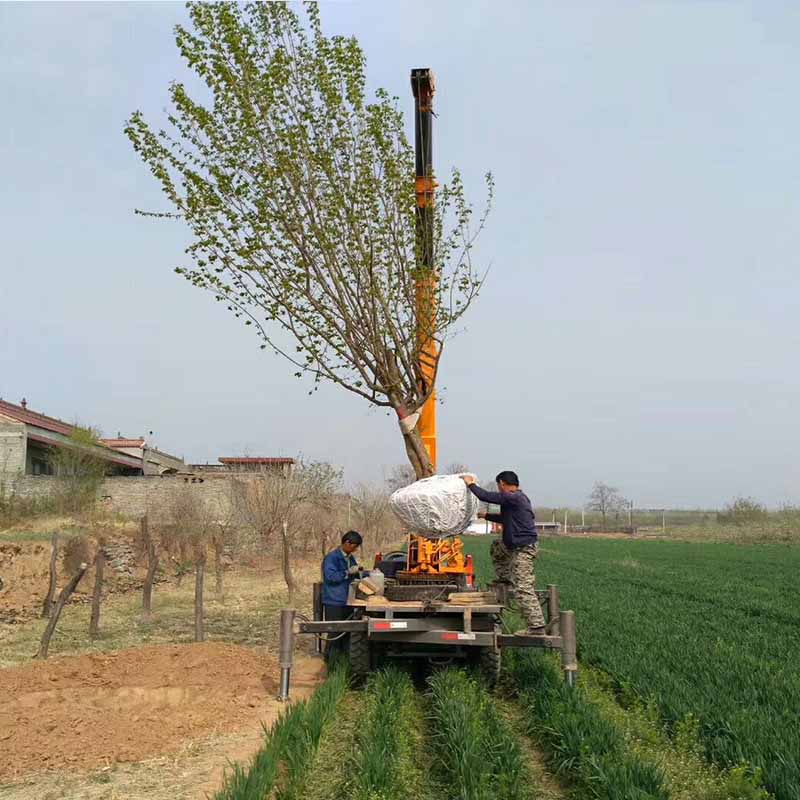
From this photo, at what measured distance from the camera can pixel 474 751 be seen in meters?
6.24

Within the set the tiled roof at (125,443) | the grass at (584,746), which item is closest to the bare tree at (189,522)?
the grass at (584,746)

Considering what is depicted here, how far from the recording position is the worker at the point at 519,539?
29.8 ft

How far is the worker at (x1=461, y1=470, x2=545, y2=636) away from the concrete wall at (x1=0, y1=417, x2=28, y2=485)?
29.2 meters

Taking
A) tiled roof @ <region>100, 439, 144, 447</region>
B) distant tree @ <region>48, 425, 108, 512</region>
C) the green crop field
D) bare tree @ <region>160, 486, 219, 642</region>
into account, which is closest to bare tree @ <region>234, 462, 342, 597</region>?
bare tree @ <region>160, 486, 219, 642</region>

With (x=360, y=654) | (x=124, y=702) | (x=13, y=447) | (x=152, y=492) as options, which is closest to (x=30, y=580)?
(x=124, y=702)

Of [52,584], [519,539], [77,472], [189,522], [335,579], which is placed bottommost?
[52,584]

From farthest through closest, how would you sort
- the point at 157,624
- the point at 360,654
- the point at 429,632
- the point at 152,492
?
the point at 152,492
the point at 157,624
the point at 360,654
the point at 429,632

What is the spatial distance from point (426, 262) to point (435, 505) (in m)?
4.77

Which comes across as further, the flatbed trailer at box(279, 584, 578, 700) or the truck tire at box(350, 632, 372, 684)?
the truck tire at box(350, 632, 372, 684)

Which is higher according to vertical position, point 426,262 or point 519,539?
point 426,262

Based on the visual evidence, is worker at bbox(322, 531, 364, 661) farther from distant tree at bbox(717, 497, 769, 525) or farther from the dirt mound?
distant tree at bbox(717, 497, 769, 525)

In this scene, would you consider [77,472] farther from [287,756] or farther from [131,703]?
[287,756]

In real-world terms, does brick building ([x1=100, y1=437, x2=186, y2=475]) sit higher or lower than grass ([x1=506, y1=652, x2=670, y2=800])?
higher

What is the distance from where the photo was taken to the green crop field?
653cm
